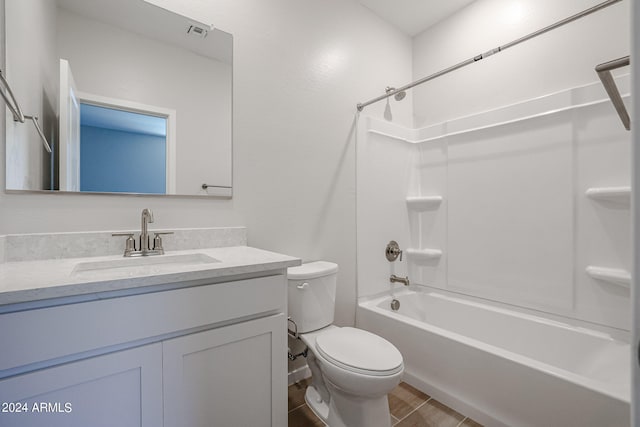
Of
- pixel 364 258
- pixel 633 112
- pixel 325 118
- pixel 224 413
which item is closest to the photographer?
pixel 633 112

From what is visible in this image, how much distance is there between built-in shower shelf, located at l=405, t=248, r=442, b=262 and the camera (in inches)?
92.1

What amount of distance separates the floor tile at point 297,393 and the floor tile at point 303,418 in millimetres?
39

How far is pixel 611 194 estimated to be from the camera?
4.98 feet

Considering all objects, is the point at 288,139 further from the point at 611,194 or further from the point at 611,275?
the point at 611,275

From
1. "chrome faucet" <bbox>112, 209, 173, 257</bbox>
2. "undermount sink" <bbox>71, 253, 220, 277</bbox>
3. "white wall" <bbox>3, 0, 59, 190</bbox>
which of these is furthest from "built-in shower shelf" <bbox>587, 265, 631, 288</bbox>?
"white wall" <bbox>3, 0, 59, 190</bbox>

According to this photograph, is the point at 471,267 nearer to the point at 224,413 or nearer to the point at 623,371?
the point at 623,371

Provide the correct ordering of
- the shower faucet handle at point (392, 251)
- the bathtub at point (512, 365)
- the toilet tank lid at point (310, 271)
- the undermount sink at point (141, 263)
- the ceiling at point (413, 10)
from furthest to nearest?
A: the shower faucet handle at point (392, 251), the ceiling at point (413, 10), the toilet tank lid at point (310, 271), the bathtub at point (512, 365), the undermount sink at point (141, 263)

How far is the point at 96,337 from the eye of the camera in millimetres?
800

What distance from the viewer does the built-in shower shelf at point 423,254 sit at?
2.34 metres

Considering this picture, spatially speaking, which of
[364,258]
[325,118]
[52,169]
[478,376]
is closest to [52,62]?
[52,169]

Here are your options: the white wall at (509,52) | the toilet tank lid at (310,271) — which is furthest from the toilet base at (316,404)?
the white wall at (509,52)

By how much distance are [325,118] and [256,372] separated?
Answer: 1.58 m

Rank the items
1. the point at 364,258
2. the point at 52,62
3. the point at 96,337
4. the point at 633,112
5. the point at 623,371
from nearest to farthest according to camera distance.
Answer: the point at 633,112, the point at 96,337, the point at 52,62, the point at 623,371, the point at 364,258

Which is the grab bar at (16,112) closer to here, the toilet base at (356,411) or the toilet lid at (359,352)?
the toilet lid at (359,352)
